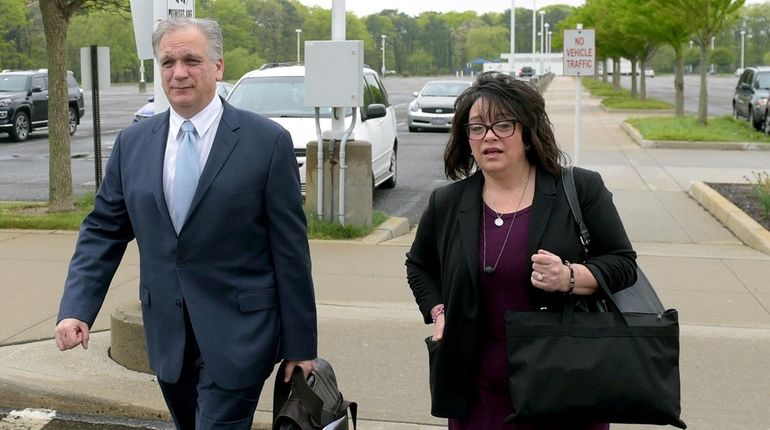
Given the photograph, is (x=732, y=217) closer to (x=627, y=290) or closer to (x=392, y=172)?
(x=392, y=172)

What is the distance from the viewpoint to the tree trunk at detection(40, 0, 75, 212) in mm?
11352

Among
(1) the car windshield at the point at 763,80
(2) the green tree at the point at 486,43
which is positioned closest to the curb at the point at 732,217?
(1) the car windshield at the point at 763,80

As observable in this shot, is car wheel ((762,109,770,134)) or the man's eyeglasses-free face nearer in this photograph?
the man's eyeglasses-free face

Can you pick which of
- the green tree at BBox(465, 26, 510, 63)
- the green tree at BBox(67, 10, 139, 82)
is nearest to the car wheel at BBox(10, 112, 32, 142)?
the green tree at BBox(67, 10, 139, 82)

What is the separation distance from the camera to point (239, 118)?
3.31 m

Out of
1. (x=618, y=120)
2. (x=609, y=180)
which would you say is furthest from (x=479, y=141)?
(x=618, y=120)

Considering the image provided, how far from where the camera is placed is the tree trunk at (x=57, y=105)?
11352 mm

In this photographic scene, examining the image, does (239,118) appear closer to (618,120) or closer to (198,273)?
(198,273)

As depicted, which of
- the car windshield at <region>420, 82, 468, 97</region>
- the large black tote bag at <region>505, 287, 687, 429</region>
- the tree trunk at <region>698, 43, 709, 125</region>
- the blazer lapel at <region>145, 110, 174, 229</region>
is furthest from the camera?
the car windshield at <region>420, 82, 468, 97</region>

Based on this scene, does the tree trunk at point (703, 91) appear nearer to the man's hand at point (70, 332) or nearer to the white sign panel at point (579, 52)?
the white sign panel at point (579, 52)

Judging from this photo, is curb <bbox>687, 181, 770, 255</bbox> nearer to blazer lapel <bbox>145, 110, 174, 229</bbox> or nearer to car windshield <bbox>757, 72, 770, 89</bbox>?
blazer lapel <bbox>145, 110, 174, 229</bbox>

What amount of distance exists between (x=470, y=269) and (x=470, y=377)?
34cm

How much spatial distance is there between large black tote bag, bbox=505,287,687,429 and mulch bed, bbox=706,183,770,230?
867cm

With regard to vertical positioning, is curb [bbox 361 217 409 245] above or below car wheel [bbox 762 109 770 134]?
below
